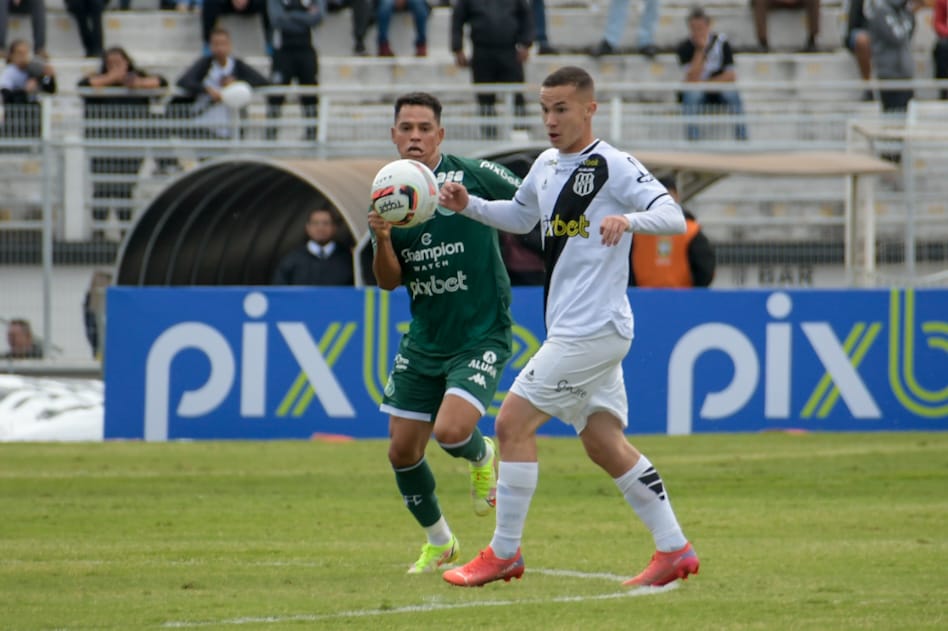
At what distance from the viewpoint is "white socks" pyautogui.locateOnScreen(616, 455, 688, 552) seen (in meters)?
7.89

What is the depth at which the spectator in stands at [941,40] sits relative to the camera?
24688 millimetres

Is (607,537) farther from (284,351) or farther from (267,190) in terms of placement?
(267,190)

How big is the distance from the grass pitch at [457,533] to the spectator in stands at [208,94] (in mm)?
5794

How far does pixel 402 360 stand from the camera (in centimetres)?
884

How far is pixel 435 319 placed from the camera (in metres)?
8.81

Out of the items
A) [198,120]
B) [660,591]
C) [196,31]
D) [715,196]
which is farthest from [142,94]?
[660,591]

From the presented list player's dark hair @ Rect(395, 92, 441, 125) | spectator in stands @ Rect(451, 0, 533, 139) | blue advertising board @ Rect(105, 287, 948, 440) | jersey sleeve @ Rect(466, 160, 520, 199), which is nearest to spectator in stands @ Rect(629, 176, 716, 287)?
blue advertising board @ Rect(105, 287, 948, 440)

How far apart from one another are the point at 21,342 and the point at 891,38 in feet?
41.3

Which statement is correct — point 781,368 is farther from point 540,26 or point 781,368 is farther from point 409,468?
point 540,26

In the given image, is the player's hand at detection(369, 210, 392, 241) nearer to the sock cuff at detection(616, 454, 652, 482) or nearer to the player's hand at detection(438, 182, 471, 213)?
the player's hand at detection(438, 182, 471, 213)

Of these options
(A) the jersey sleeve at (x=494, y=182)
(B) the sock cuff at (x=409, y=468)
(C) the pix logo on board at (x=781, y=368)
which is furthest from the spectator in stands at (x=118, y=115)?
(B) the sock cuff at (x=409, y=468)

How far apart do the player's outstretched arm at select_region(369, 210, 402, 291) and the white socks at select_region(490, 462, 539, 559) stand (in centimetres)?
121

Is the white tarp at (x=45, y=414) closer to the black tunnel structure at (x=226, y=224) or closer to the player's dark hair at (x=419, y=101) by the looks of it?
the black tunnel structure at (x=226, y=224)

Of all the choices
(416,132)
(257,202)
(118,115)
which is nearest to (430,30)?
(257,202)
